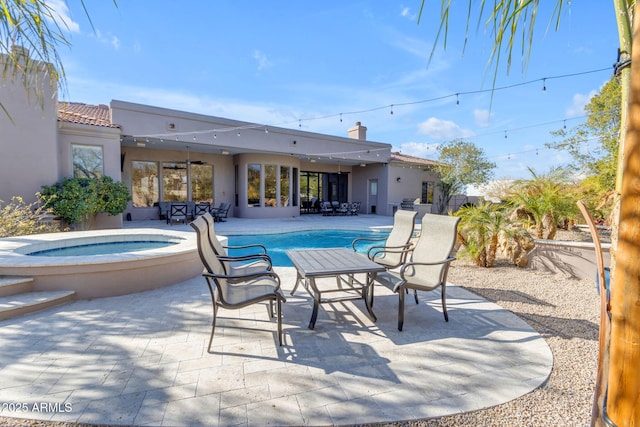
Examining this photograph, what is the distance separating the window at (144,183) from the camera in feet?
40.6

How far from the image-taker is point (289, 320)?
327 centimetres

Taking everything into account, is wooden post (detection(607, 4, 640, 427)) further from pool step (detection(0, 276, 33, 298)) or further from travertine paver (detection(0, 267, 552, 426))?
pool step (detection(0, 276, 33, 298))

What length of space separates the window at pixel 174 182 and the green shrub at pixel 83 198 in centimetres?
364

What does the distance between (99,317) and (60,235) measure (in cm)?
388

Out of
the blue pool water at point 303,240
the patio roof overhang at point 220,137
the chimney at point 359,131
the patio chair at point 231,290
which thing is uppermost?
the chimney at point 359,131

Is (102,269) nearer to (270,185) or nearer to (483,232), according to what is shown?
(483,232)

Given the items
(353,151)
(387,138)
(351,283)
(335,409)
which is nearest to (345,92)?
(353,151)

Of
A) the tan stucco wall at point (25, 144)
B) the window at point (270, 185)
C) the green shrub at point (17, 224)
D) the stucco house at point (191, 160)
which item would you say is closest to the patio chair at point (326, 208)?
the stucco house at point (191, 160)

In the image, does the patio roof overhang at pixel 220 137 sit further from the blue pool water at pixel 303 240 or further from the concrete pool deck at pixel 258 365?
the concrete pool deck at pixel 258 365

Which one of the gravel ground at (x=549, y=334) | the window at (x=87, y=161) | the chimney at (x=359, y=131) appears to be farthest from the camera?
the chimney at (x=359, y=131)

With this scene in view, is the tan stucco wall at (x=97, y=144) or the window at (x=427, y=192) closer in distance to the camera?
the tan stucco wall at (x=97, y=144)

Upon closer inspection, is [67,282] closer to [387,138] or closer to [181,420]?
[181,420]

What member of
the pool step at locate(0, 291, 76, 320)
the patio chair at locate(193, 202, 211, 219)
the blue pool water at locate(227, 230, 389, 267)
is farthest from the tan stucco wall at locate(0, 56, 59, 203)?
the pool step at locate(0, 291, 76, 320)

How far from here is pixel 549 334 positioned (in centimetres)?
294
